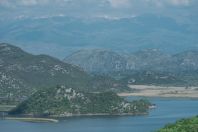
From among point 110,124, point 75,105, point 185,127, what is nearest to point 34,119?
point 75,105

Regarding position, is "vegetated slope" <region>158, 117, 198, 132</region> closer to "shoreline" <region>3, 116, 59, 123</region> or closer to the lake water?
the lake water

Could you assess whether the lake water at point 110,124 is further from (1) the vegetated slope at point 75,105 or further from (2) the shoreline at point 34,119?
(1) the vegetated slope at point 75,105

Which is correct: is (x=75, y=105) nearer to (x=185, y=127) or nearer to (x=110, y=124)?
(x=110, y=124)

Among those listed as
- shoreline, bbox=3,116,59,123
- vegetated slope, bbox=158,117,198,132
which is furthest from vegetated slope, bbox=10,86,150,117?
vegetated slope, bbox=158,117,198,132

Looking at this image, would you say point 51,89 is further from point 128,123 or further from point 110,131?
point 110,131

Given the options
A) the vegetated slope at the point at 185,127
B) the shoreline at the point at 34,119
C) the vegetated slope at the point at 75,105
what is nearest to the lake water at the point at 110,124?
the shoreline at the point at 34,119

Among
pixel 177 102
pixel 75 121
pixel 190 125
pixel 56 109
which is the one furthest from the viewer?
pixel 177 102

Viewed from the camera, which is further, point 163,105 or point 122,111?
point 163,105

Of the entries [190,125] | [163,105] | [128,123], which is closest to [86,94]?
[163,105]
